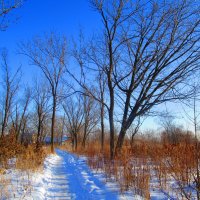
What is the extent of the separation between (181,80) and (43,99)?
22.5 m

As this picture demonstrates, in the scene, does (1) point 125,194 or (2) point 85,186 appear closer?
(1) point 125,194

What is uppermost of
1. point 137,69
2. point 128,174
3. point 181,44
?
point 181,44

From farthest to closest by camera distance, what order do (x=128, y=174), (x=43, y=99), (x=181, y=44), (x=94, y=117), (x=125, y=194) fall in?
(x=94, y=117)
(x=43, y=99)
(x=181, y=44)
(x=128, y=174)
(x=125, y=194)

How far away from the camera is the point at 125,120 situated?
11.0 m

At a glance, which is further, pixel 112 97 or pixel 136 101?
pixel 112 97

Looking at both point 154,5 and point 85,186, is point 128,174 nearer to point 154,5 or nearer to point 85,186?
point 85,186

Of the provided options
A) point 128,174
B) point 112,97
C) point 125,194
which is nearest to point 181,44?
point 112,97

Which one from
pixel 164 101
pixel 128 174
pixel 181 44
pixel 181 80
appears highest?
pixel 181 44

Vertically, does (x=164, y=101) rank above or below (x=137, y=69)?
below

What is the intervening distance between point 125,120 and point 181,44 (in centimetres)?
406

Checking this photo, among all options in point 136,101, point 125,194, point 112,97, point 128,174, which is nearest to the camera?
point 125,194

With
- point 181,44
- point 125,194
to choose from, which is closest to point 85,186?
point 125,194

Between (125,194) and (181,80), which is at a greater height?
(181,80)

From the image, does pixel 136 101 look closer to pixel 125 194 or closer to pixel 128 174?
pixel 128 174
